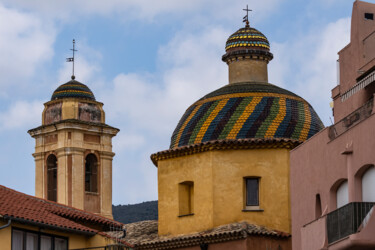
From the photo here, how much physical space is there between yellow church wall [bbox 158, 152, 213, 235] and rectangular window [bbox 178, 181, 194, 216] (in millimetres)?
128

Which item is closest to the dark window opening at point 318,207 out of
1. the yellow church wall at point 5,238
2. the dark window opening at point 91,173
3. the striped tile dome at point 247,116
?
the yellow church wall at point 5,238

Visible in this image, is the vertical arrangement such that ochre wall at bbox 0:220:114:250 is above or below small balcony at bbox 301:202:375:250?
above

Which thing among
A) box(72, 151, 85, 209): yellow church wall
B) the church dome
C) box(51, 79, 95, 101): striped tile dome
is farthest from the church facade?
box(51, 79, 95, 101): striped tile dome

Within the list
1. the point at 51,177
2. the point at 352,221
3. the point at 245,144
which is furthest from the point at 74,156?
the point at 352,221

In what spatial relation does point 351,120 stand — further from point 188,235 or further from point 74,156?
point 74,156

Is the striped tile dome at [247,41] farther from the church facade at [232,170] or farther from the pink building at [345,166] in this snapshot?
the pink building at [345,166]

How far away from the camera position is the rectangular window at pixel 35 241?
35.2m

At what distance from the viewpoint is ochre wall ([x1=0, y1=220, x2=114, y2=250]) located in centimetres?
3453

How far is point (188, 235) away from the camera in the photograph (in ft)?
147

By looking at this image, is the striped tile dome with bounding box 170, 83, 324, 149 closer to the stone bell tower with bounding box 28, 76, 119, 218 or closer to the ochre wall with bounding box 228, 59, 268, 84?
the ochre wall with bounding box 228, 59, 268, 84

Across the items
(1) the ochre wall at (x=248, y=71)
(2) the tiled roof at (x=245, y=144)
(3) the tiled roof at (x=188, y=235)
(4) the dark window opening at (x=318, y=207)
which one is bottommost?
(4) the dark window opening at (x=318, y=207)

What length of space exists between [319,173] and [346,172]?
202cm

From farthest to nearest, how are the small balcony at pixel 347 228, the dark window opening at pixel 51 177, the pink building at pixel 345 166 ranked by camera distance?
1. the dark window opening at pixel 51 177
2. the pink building at pixel 345 166
3. the small balcony at pixel 347 228

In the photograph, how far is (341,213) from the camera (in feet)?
101
